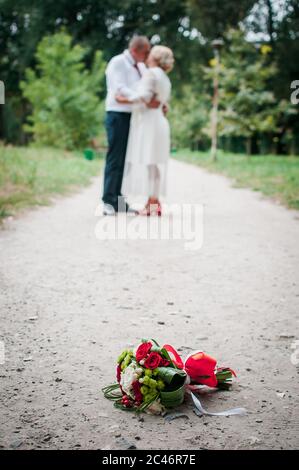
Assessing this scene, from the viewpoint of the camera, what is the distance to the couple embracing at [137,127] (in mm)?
6230

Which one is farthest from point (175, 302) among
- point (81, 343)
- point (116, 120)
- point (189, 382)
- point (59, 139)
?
point (59, 139)

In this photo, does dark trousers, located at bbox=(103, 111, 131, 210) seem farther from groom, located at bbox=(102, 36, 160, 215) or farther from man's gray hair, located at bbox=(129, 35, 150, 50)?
man's gray hair, located at bbox=(129, 35, 150, 50)

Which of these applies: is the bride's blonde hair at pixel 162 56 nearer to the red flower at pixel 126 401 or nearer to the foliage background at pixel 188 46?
the red flower at pixel 126 401

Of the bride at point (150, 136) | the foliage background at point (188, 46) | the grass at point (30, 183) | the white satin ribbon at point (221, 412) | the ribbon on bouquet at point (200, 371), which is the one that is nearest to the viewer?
the white satin ribbon at point (221, 412)

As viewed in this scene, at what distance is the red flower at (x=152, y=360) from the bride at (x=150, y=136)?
452 cm

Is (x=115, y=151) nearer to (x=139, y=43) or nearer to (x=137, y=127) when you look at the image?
(x=137, y=127)

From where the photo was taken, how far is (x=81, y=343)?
2436mm

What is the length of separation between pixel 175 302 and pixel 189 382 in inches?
46.5

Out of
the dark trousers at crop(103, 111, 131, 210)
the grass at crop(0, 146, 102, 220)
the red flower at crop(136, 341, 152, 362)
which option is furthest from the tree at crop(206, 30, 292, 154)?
the red flower at crop(136, 341, 152, 362)

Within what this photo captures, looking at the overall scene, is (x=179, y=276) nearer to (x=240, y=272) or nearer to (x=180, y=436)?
(x=240, y=272)

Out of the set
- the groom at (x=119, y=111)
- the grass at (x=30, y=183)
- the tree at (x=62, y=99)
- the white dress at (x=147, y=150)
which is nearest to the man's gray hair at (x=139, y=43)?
the groom at (x=119, y=111)

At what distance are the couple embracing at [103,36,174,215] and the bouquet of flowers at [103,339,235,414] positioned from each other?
4.51 m

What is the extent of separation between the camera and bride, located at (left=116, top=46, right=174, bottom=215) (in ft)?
20.2

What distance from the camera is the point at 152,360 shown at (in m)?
1.88
